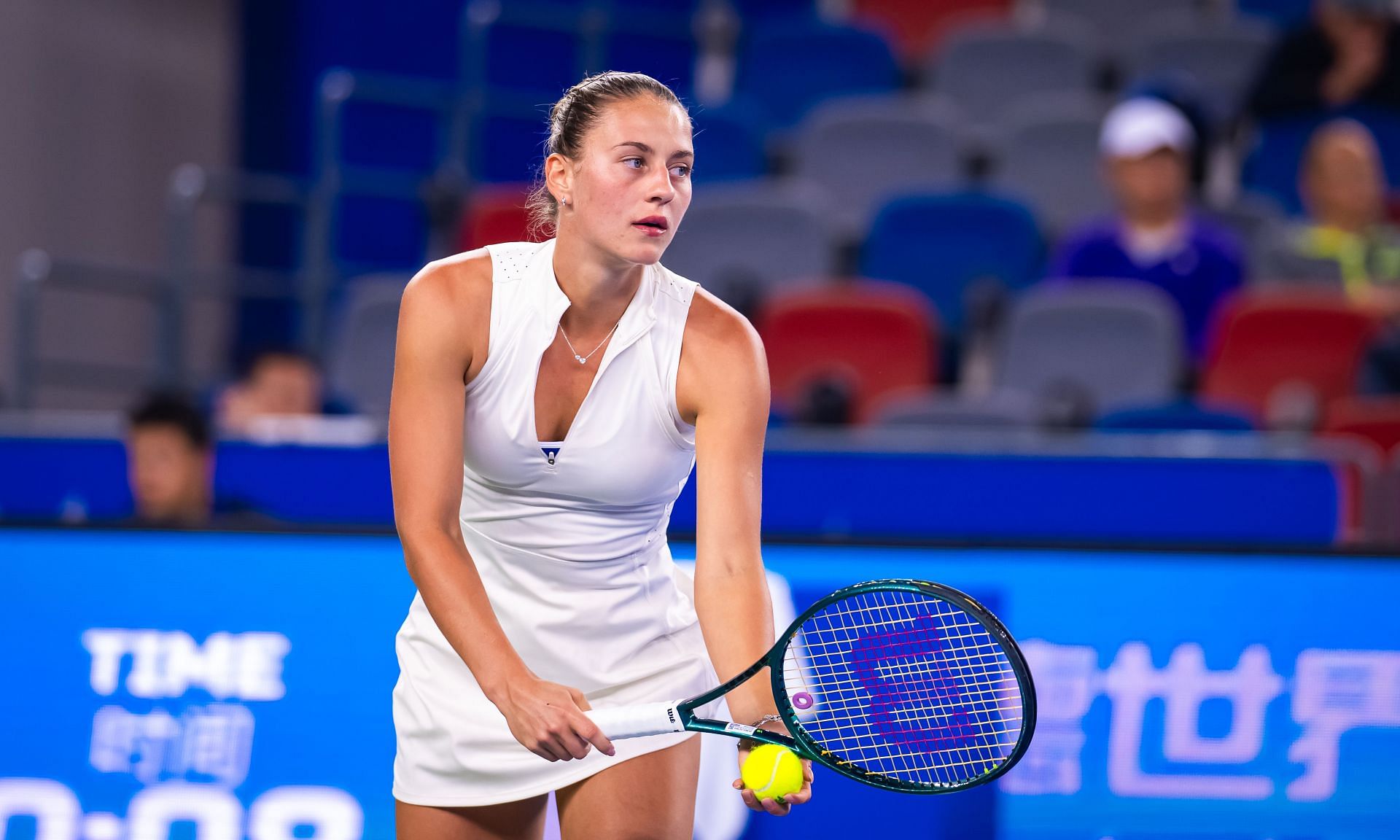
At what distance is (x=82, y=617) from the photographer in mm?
3322

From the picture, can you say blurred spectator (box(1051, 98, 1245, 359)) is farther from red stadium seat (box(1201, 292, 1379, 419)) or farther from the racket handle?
the racket handle

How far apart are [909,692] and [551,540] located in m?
0.61

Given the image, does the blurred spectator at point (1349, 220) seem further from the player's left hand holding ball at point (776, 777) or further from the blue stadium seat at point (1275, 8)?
the player's left hand holding ball at point (776, 777)

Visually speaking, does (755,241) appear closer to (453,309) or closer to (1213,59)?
(1213,59)

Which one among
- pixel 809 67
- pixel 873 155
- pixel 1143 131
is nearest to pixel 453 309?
pixel 1143 131

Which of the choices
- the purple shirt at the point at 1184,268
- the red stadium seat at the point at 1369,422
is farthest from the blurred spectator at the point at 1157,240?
the red stadium seat at the point at 1369,422

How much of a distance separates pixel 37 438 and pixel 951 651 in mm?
3021

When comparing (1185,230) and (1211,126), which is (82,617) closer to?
(1185,230)

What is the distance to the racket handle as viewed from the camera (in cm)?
213

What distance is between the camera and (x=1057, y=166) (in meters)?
6.84

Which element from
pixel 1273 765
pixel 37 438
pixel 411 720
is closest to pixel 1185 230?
pixel 1273 765

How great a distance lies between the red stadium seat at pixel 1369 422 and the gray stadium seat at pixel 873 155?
2362 mm

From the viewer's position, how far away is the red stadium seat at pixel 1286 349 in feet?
16.8

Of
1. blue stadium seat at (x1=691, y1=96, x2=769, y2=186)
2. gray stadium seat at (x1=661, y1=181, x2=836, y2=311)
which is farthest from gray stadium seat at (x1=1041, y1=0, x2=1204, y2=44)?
gray stadium seat at (x1=661, y1=181, x2=836, y2=311)
